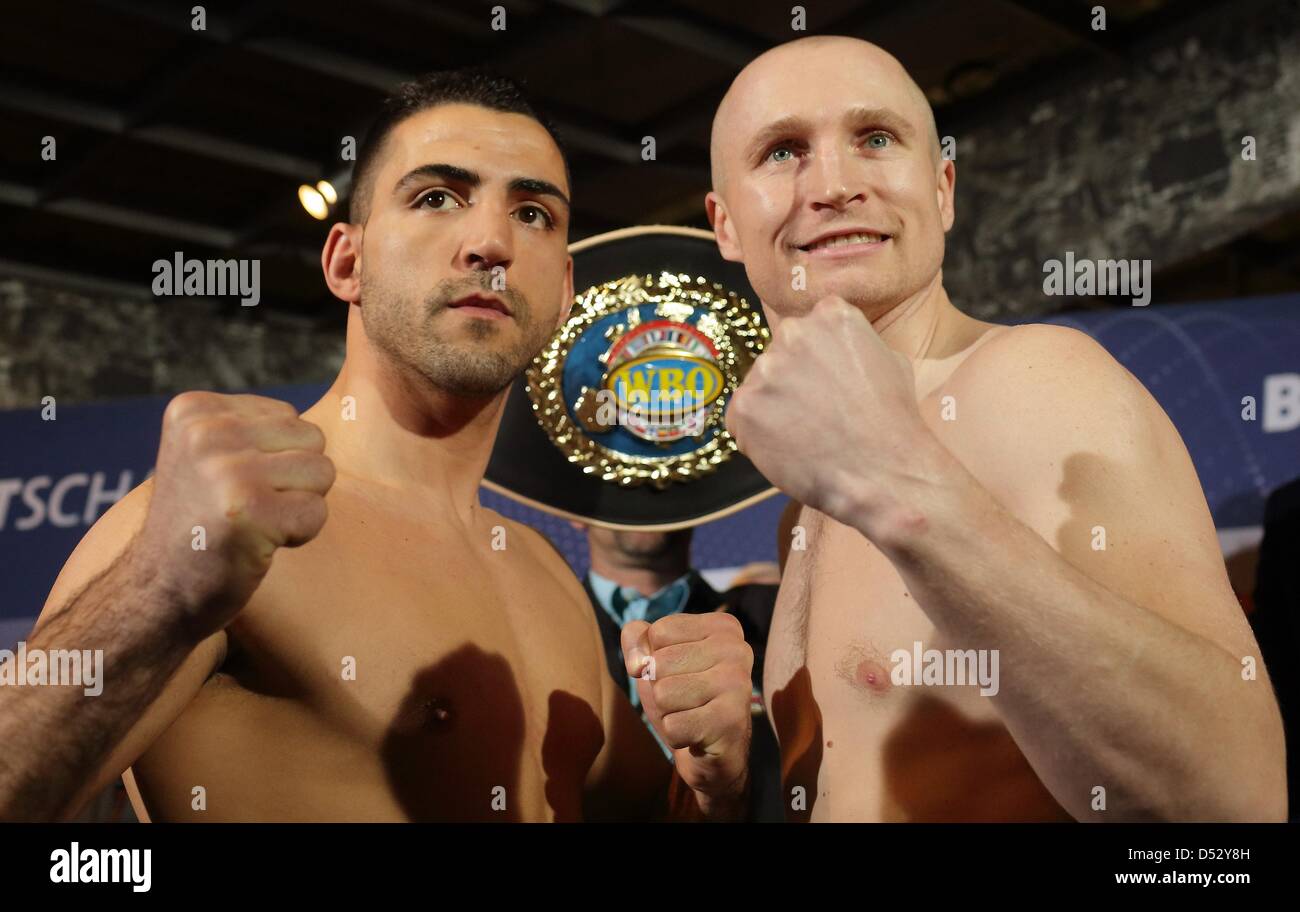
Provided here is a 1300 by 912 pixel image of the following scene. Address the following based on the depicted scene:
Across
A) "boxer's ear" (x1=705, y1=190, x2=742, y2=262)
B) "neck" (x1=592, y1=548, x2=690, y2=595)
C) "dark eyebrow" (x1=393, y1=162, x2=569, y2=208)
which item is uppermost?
"dark eyebrow" (x1=393, y1=162, x2=569, y2=208)

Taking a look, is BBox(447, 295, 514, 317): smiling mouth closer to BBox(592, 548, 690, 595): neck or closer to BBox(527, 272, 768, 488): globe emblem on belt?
BBox(527, 272, 768, 488): globe emblem on belt

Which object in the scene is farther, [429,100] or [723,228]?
[429,100]

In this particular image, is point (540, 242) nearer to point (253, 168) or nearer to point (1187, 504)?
point (1187, 504)

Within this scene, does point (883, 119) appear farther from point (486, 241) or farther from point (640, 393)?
point (640, 393)

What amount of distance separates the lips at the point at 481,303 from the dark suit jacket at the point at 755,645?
71 centimetres

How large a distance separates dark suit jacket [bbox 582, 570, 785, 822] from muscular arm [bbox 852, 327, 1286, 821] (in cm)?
110

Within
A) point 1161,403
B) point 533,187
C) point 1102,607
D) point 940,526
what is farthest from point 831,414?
point 1161,403

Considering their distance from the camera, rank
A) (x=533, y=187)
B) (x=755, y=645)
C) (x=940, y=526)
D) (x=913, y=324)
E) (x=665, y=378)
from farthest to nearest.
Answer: (x=755, y=645) < (x=665, y=378) < (x=533, y=187) < (x=913, y=324) < (x=940, y=526)

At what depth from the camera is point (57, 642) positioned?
4.06ft

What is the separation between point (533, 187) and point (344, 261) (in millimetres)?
359

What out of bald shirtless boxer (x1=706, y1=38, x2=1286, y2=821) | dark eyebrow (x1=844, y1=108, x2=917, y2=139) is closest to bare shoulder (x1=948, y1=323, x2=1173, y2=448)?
bald shirtless boxer (x1=706, y1=38, x2=1286, y2=821)

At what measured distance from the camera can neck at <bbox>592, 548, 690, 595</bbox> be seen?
2531mm

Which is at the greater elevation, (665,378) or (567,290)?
(567,290)

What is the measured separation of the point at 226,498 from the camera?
1120 millimetres
